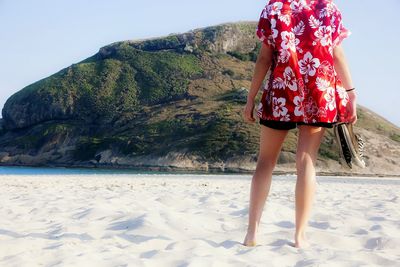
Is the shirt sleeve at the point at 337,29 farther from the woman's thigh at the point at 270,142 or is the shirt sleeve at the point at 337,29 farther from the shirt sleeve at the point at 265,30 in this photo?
the woman's thigh at the point at 270,142

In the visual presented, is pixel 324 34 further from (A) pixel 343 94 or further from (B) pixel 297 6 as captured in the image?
(A) pixel 343 94

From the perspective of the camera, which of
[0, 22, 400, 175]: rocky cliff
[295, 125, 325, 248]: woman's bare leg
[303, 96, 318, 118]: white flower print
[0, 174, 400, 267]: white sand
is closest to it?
[0, 174, 400, 267]: white sand

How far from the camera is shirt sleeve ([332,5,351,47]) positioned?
3.56m

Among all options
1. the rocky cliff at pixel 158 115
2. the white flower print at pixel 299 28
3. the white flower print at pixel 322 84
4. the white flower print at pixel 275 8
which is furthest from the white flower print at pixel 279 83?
the rocky cliff at pixel 158 115

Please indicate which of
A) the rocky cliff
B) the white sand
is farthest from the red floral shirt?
the rocky cliff

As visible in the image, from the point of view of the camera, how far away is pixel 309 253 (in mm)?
3230

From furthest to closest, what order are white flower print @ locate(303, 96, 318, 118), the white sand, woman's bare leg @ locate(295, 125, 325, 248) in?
woman's bare leg @ locate(295, 125, 325, 248) < white flower print @ locate(303, 96, 318, 118) < the white sand

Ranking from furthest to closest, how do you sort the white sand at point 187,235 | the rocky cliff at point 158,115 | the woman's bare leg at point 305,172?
the rocky cliff at point 158,115 → the woman's bare leg at point 305,172 → the white sand at point 187,235

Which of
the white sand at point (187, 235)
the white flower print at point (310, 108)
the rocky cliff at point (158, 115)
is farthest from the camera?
the rocky cliff at point (158, 115)

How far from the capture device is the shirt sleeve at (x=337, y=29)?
140 inches

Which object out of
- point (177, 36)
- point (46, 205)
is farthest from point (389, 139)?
point (46, 205)

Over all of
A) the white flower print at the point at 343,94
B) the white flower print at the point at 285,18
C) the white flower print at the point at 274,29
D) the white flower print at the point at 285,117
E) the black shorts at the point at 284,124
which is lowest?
the black shorts at the point at 284,124

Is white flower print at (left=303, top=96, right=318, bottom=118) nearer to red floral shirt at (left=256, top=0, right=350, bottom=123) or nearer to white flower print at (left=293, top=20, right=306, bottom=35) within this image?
red floral shirt at (left=256, top=0, right=350, bottom=123)

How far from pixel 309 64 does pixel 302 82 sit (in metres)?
0.13
